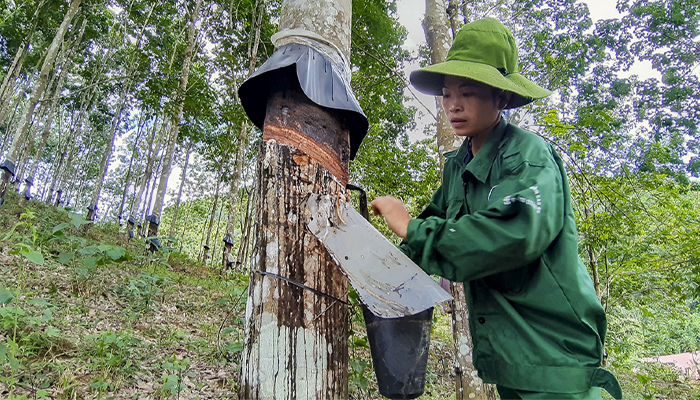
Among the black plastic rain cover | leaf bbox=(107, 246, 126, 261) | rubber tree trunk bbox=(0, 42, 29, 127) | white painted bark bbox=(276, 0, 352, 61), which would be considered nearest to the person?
the black plastic rain cover

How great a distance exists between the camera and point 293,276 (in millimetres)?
1211

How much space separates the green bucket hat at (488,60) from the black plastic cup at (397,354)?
2.78 ft

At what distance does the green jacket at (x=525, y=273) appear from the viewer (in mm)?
951

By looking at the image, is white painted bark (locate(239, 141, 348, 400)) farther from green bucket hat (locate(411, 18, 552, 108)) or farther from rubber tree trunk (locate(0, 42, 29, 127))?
rubber tree trunk (locate(0, 42, 29, 127))

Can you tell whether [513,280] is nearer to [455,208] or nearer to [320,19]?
[455,208]

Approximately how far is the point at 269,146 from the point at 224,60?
33.5 ft

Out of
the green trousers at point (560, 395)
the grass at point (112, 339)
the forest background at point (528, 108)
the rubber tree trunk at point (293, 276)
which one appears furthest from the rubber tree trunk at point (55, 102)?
the green trousers at point (560, 395)

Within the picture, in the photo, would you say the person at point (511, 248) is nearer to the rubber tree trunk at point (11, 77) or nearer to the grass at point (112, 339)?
the grass at point (112, 339)

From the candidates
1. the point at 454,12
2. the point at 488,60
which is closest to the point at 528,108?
the point at 454,12

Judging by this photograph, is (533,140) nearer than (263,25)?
Yes

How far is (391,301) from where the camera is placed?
3.36 feet

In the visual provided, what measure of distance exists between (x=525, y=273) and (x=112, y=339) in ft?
8.27

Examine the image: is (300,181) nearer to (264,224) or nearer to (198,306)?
(264,224)

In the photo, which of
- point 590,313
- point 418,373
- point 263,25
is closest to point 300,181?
point 418,373
